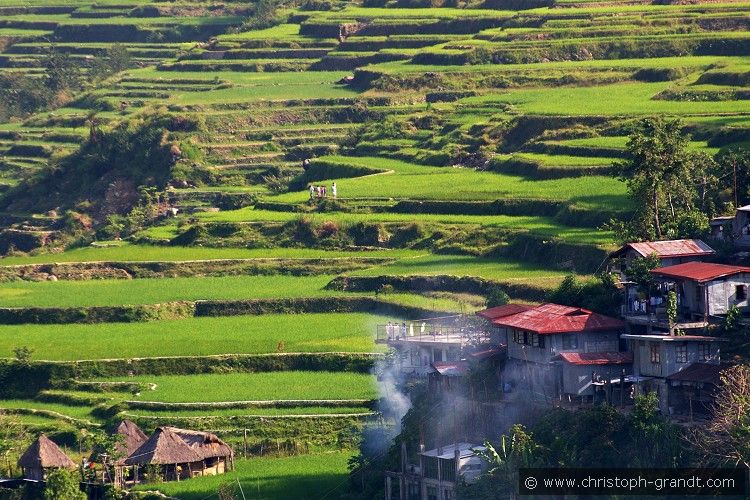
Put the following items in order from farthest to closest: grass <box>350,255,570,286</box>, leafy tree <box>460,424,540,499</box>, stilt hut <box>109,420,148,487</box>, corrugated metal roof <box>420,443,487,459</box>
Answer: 1. grass <box>350,255,570,286</box>
2. stilt hut <box>109,420,148,487</box>
3. corrugated metal roof <box>420,443,487,459</box>
4. leafy tree <box>460,424,540,499</box>

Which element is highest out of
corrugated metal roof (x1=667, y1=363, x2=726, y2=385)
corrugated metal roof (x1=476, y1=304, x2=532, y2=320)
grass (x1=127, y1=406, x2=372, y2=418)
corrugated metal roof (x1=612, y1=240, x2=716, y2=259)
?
corrugated metal roof (x1=612, y1=240, x2=716, y2=259)

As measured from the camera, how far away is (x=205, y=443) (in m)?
37.5

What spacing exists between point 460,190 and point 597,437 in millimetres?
21554

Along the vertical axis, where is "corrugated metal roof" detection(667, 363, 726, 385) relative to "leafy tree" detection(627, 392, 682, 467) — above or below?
above

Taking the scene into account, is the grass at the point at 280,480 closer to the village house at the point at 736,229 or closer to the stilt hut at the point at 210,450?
the stilt hut at the point at 210,450

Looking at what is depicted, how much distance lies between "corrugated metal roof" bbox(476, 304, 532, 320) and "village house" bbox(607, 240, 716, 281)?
1.80 metres

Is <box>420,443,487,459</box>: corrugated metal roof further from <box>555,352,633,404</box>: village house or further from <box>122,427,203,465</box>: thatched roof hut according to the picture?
<box>122,427,203,465</box>: thatched roof hut

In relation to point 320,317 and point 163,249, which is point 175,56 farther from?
point 320,317

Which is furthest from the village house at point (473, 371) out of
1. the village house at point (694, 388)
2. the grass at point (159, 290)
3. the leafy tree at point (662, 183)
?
the grass at point (159, 290)

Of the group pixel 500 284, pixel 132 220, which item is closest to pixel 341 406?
pixel 500 284

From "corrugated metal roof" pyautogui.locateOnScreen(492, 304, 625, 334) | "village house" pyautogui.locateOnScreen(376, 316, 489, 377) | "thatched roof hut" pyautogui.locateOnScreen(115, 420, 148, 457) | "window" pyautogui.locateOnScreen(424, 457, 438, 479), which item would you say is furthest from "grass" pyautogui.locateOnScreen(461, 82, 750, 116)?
"window" pyautogui.locateOnScreen(424, 457, 438, 479)

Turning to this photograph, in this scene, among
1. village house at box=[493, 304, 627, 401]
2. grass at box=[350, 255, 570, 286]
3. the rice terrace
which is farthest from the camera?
grass at box=[350, 255, 570, 286]

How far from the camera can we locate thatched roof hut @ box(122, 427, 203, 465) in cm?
3681

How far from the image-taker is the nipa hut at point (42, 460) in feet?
121
